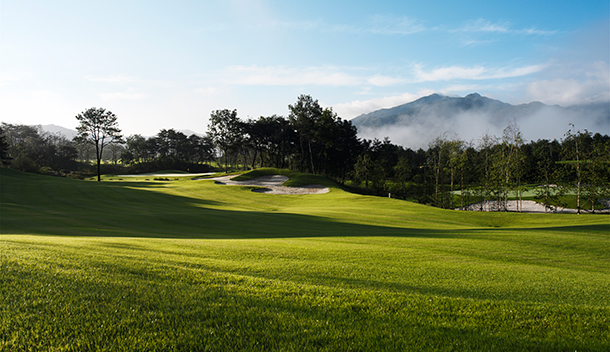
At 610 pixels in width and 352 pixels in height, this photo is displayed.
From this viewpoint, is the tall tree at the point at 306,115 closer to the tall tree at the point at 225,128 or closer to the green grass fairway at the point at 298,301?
the tall tree at the point at 225,128

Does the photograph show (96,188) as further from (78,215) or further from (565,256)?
(565,256)

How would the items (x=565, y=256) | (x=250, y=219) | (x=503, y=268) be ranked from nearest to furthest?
1. (x=503, y=268)
2. (x=565, y=256)
3. (x=250, y=219)

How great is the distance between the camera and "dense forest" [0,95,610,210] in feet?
131

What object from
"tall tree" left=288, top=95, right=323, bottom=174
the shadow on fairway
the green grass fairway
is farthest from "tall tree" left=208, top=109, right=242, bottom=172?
the green grass fairway

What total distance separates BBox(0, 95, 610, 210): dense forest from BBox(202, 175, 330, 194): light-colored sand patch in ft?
60.3

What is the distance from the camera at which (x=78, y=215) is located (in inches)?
783

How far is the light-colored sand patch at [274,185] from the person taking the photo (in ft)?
151

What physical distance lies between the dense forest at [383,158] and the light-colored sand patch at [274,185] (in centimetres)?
1838

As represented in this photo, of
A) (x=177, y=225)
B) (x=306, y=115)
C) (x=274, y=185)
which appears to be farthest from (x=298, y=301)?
(x=306, y=115)

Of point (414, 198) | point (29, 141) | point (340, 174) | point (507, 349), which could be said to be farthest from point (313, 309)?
point (29, 141)

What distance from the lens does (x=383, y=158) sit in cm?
7894

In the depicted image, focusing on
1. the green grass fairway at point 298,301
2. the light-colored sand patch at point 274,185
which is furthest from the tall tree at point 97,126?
the green grass fairway at point 298,301

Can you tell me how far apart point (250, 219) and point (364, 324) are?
18184mm

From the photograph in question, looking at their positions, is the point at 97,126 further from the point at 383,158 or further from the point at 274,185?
the point at 383,158
